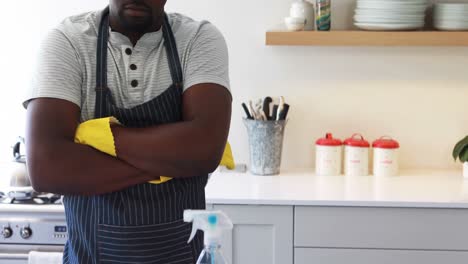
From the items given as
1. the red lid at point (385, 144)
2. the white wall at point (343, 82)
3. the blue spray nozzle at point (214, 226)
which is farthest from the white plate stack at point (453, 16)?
the blue spray nozzle at point (214, 226)

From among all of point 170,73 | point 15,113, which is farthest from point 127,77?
point 15,113

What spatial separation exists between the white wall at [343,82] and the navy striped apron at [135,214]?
151 cm

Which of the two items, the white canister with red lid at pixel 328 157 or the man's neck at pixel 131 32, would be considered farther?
the white canister with red lid at pixel 328 157

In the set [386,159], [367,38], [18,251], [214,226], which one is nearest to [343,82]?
[367,38]

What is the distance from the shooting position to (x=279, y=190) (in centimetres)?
277

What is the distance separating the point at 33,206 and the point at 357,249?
3.80ft

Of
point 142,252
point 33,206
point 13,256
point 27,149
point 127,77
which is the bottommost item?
point 13,256

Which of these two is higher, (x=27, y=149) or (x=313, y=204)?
(x=27, y=149)

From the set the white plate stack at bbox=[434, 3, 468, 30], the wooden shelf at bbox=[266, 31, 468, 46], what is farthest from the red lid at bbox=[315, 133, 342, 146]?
the white plate stack at bbox=[434, 3, 468, 30]

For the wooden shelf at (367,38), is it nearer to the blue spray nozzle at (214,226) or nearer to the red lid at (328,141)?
the red lid at (328,141)

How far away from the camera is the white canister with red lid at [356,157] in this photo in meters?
3.04

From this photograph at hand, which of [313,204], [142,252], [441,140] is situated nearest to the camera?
[142,252]

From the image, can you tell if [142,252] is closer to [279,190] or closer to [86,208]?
[86,208]

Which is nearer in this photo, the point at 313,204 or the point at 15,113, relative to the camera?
the point at 313,204
